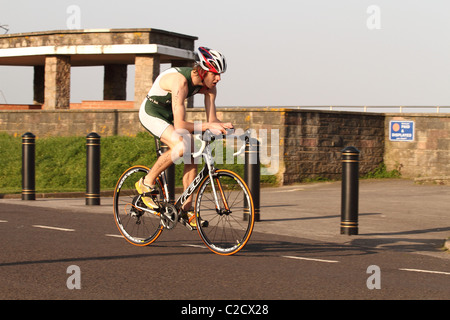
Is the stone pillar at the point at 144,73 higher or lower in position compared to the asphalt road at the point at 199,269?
higher

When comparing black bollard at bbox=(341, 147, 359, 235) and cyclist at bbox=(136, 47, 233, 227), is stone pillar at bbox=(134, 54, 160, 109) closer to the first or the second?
black bollard at bbox=(341, 147, 359, 235)

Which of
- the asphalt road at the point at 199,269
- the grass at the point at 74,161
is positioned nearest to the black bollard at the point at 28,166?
the grass at the point at 74,161

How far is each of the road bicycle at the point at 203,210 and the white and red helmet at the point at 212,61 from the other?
62cm

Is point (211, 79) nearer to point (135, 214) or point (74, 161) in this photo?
point (135, 214)

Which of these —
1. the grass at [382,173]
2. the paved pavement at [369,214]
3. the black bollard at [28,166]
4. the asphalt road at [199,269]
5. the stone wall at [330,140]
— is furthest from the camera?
the grass at [382,173]

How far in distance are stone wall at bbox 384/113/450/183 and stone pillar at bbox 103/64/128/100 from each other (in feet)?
54.7

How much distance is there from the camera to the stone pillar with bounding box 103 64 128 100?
3466 cm

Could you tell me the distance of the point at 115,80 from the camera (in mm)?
34938

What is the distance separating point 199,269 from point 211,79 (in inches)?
74.5

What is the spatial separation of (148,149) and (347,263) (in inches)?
555

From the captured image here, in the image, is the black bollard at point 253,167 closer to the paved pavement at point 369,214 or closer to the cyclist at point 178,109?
the paved pavement at point 369,214

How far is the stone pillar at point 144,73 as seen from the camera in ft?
92.3

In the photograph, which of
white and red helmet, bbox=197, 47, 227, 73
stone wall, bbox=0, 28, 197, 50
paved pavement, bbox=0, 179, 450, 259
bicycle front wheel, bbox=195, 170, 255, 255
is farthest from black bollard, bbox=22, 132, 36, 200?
stone wall, bbox=0, 28, 197, 50

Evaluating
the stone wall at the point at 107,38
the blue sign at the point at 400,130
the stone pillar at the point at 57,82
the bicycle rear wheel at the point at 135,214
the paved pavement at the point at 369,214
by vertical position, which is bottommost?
the paved pavement at the point at 369,214
